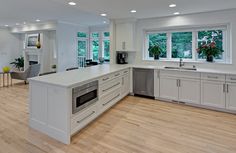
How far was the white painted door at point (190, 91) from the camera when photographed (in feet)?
12.7

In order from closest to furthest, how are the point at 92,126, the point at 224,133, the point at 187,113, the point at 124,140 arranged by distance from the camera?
the point at 124,140
the point at 224,133
the point at 92,126
the point at 187,113

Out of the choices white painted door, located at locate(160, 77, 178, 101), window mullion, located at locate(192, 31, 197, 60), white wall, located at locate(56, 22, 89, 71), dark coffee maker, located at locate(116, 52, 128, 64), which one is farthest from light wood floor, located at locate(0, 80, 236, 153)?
white wall, located at locate(56, 22, 89, 71)

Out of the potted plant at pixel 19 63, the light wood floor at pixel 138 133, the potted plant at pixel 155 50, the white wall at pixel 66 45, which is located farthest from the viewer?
the potted plant at pixel 19 63

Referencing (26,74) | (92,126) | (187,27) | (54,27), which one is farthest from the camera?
(54,27)

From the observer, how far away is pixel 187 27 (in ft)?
15.1

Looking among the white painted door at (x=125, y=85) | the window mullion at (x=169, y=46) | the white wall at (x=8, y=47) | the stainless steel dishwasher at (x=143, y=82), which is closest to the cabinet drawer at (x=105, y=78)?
the white painted door at (x=125, y=85)

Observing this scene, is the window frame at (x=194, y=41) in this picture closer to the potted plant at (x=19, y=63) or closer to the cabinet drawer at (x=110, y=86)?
the cabinet drawer at (x=110, y=86)

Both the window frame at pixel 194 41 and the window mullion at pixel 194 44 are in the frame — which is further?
the window mullion at pixel 194 44

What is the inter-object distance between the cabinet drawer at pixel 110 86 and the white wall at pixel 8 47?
8.31 m

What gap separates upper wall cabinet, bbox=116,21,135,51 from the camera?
16.6ft

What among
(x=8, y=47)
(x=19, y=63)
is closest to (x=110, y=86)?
(x=19, y=63)

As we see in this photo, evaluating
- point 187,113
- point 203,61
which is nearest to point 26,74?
point 187,113

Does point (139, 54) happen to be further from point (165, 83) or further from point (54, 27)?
point (54, 27)

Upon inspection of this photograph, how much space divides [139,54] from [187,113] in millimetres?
2458
